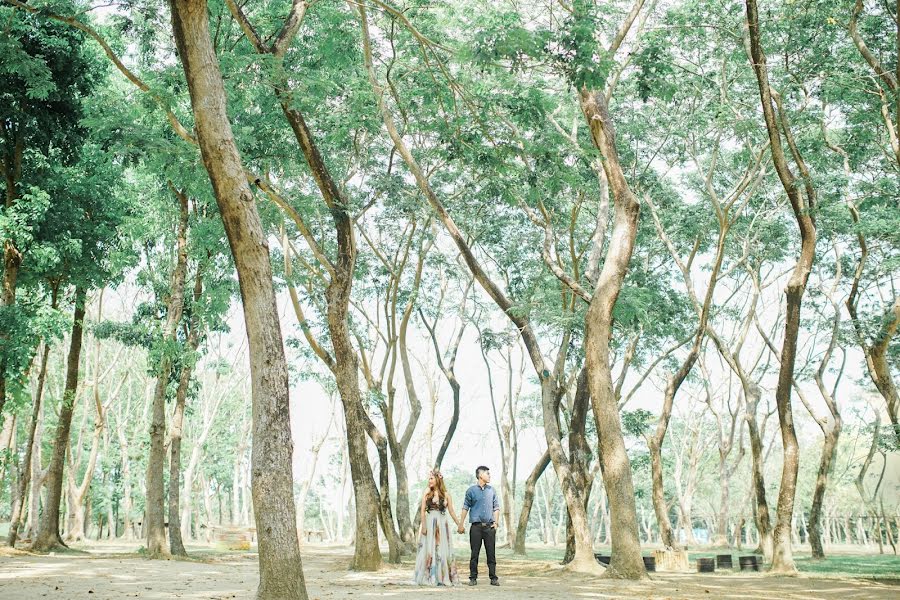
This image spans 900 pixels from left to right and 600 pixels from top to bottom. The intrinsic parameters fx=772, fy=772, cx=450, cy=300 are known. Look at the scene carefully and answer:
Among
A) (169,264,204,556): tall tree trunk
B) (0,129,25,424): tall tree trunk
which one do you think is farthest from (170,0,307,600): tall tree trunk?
(169,264,204,556): tall tree trunk

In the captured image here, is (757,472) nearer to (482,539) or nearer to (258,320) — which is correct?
(482,539)

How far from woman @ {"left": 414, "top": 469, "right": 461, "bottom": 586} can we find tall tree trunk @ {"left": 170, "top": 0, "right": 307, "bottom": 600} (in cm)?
416

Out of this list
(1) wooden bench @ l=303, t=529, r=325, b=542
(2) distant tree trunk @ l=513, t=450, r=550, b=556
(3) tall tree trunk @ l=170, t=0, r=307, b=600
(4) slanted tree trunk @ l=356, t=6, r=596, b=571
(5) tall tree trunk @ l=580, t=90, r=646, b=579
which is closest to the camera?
(3) tall tree trunk @ l=170, t=0, r=307, b=600

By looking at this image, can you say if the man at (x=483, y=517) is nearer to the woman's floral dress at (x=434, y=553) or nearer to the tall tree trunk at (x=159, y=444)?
the woman's floral dress at (x=434, y=553)

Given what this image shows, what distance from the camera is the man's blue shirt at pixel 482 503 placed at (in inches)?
411

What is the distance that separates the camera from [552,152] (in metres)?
10.2

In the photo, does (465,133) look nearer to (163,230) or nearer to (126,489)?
(163,230)

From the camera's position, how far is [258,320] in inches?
257

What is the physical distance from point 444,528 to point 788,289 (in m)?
7.12

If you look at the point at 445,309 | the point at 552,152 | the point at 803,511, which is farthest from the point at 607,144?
the point at 803,511

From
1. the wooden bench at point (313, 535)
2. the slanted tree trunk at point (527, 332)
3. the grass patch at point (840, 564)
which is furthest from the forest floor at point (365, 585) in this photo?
the wooden bench at point (313, 535)

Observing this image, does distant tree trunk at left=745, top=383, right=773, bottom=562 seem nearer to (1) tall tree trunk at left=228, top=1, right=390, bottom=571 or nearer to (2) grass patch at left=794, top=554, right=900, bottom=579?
(2) grass patch at left=794, top=554, right=900, bottom=579

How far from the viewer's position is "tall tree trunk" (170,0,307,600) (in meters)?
6.19

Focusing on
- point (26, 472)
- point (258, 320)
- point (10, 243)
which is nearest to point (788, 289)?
point (258, 320)
